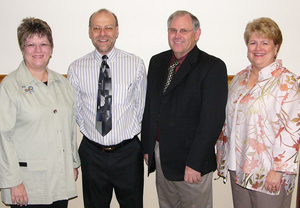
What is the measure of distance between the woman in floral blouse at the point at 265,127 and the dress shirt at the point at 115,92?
2.45 feet

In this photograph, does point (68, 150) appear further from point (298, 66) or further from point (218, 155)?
point (298, 66)

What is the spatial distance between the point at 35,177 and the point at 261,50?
1.67 metres

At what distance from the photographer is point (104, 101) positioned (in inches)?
74.9

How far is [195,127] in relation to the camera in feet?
5.75

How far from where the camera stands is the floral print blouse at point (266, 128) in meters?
1.55

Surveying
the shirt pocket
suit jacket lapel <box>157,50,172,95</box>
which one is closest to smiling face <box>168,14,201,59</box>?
suit jacket lapel <box>157,50,172,95</box>

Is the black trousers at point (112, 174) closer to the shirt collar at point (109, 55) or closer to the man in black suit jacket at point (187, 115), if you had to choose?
the man in black suit jacket at point (187, 115)

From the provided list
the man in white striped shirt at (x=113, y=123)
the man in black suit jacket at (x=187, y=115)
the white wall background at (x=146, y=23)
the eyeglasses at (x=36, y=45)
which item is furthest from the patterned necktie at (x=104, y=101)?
the white wall background at (x=146, y=23)

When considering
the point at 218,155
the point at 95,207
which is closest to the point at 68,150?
the point at 95,207

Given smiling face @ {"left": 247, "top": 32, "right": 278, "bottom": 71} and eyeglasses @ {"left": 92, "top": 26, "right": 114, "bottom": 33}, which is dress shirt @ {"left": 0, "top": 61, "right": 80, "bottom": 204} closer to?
eyeglasses @ {"left": 92, "top": 26, "right": 114, "bottom": 33}

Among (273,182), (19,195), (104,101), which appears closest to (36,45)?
(104,101)

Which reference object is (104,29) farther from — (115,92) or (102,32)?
(115,92)

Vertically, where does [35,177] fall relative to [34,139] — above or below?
below

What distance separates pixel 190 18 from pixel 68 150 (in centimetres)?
126
